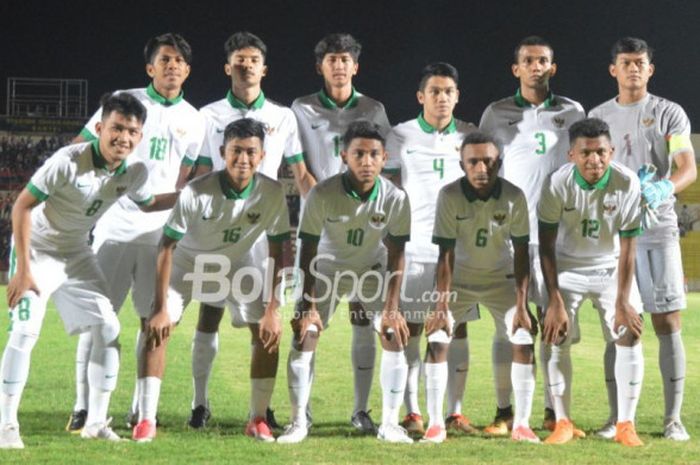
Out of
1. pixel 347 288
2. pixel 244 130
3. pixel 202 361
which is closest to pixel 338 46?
pixel 244 130

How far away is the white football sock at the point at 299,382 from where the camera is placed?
5.07 metres

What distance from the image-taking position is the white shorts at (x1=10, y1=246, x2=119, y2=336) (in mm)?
4789

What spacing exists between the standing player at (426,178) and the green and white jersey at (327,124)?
231 millimetres

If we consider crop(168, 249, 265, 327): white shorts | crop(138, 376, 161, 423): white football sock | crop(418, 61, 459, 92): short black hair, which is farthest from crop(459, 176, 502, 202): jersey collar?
crop(138, 376, 161, 423): white football sock

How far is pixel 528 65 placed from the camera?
5668mm

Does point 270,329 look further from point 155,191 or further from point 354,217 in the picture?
point 155,191

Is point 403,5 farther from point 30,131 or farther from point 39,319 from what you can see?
point 39,319

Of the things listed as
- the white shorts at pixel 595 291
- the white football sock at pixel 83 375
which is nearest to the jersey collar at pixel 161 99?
the white football sock at pixel 83 375

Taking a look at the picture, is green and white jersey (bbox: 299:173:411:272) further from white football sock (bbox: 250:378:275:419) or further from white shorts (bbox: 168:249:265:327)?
white football sock (bbox: 250:378:275:419)

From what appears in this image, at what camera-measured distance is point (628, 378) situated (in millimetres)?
5094

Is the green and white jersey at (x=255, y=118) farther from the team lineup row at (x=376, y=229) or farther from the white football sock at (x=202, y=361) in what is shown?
the white football sock at (x=202, y=361)

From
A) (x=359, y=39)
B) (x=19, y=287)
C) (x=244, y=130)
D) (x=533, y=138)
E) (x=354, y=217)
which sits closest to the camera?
(x=19, y=287)

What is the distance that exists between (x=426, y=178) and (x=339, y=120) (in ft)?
2.07

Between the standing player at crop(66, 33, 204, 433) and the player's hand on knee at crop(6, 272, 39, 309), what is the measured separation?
0.70 meters
